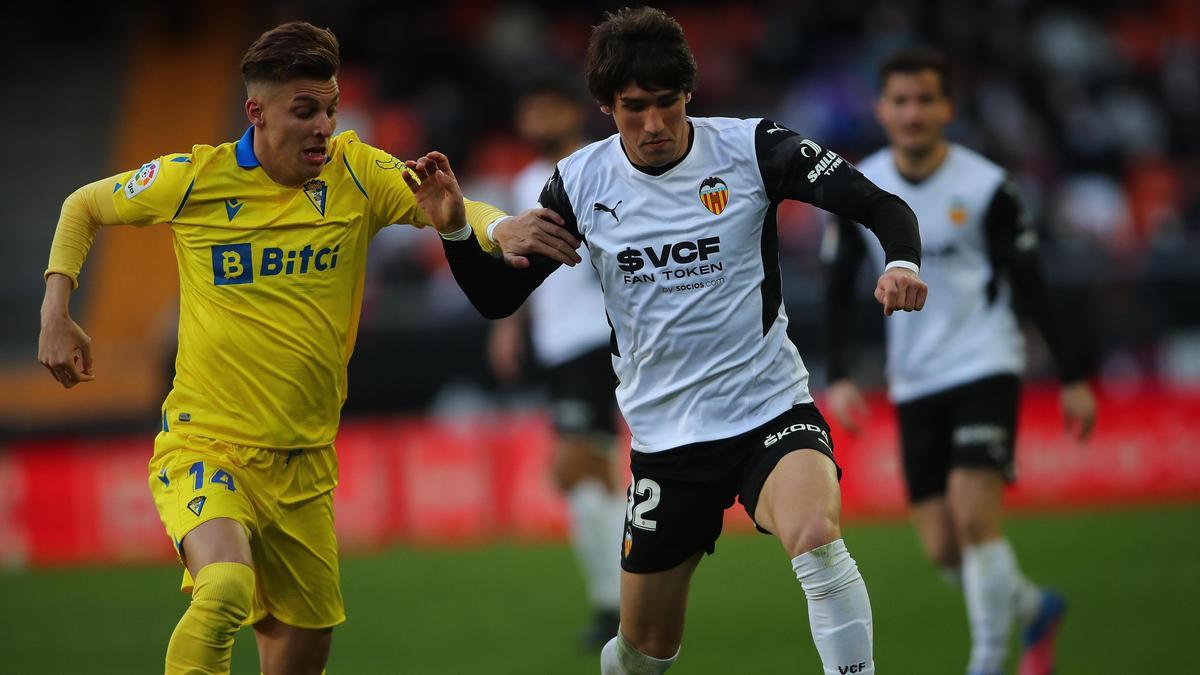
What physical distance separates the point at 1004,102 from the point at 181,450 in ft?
50.2

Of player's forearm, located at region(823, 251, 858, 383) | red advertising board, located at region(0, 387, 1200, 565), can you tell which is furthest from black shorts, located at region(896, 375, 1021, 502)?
red advertising board, located at region(0, 387, 1200, 565)

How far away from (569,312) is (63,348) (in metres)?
4.73

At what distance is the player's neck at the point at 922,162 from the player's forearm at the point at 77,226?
153 inches

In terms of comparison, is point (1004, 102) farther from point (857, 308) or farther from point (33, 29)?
point (33, 29)

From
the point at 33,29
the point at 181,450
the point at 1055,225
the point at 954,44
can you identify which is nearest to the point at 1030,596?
the point at 181,450

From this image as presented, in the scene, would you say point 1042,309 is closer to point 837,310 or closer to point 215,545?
point 837,310

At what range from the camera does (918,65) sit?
24.6 ft

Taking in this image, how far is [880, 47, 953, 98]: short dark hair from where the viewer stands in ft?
24.7

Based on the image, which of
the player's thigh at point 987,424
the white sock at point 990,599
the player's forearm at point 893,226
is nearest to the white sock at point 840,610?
the player's forearm at point 893,226

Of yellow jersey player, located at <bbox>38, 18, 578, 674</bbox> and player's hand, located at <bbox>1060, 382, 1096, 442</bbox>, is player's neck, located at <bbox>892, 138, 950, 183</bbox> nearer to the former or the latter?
player's hand, located at <bbox>1060, 382, 1096, 442</bbox>

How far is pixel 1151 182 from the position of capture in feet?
59.0

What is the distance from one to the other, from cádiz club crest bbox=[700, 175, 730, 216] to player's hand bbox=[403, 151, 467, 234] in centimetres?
87

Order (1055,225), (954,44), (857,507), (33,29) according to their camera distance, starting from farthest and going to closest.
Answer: (33,29)
(954,44)
(1055,225)
(857,507)

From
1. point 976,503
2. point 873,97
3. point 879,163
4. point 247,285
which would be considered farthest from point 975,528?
point 873,97
